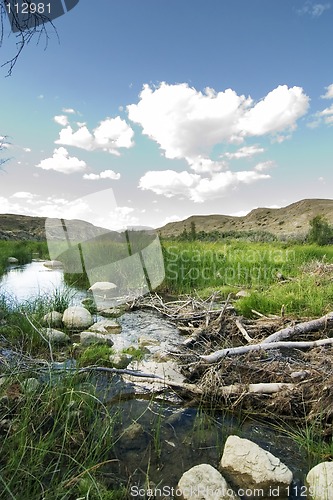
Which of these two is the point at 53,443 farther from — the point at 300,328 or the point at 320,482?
the point at 300,328

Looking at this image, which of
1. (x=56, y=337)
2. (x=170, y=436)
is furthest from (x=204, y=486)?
(x=56, y=337)

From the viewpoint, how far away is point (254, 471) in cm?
221

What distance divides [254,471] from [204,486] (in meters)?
0.39

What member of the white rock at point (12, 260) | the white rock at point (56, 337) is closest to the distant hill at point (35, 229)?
the white rock at point (12, 260)

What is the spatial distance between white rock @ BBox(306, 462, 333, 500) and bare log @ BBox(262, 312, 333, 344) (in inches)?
80.5

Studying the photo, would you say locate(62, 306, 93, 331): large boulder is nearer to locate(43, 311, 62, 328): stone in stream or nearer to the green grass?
locate(43, 311, 62, 328): stone in stream

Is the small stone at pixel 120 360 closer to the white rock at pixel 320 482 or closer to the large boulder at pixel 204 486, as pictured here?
the large boulder at pixel 204 486

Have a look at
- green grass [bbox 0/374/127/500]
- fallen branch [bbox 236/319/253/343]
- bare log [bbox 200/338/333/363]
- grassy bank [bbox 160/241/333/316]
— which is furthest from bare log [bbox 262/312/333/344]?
green grass [bbox 0/374/127/500]

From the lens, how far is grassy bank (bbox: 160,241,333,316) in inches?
232

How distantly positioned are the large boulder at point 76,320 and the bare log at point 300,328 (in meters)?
2.94

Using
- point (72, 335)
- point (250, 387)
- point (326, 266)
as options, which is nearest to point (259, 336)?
point (250, 387)

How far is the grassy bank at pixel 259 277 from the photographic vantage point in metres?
5.89

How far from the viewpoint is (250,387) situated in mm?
3219

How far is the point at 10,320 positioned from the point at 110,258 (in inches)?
206
